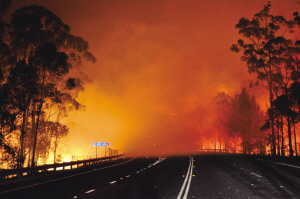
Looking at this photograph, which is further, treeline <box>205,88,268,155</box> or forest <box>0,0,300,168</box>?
treeline <box>205,88,268,155</box>

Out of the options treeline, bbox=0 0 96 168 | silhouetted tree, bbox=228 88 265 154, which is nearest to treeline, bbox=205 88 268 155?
silhouetted tree, bbox=228 88 265 154

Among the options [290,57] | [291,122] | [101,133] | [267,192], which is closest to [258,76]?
[290,57]

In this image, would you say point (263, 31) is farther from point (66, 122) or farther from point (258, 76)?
point (66, 122)

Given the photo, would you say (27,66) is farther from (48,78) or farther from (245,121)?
(245,121)

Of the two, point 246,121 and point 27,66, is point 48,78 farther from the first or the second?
point 246,121

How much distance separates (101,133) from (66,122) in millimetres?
80222

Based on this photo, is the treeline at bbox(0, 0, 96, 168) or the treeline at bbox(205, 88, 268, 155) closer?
the treeline at bbox(0, 0, 96, 168)

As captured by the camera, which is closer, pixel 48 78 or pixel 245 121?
pixel 48 78

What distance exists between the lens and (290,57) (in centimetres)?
4831

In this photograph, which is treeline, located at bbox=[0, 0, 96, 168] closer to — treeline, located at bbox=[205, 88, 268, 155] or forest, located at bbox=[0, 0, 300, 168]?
forest, located at bbox=[0, 0, 300, 168]

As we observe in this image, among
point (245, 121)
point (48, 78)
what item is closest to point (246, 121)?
point (245, 121)

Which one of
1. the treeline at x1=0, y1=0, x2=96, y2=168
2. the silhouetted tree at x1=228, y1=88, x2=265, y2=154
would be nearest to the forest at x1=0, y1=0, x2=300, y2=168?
the treeline at x1=0, y1=0, x2=96, y2=168

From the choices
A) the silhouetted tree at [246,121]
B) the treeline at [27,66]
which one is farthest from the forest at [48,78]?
the silhouetted tree at [246,121]

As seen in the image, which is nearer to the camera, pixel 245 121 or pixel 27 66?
pixel 27 66
